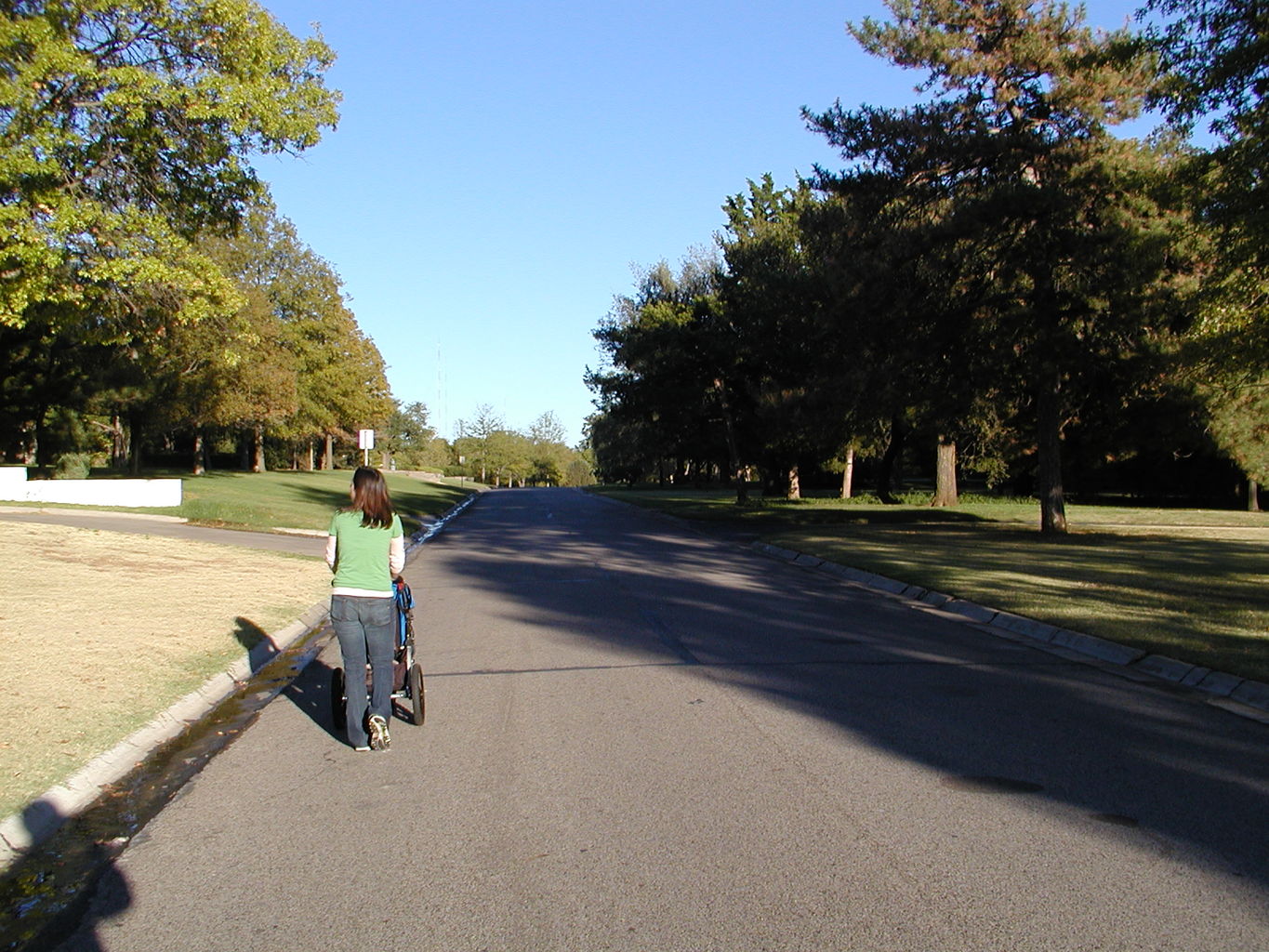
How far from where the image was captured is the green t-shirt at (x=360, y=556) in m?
7.18

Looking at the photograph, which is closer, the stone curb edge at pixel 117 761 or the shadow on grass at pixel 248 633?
the stone curb edge at pixel 117 761

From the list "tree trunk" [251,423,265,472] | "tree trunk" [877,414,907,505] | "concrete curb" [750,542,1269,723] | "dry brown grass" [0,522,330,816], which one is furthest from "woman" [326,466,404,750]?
"tree trunk" [251,423,265,472]

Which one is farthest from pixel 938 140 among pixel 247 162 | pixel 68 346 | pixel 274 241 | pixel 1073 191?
pixel 274 241

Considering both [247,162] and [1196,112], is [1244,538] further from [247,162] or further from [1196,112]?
[247,162]

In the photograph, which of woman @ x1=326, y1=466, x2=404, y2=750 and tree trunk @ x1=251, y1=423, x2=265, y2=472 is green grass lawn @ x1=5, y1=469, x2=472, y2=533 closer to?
tree trunk @ x1=251, y1=423, x2=265, y2=472

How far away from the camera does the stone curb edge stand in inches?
217

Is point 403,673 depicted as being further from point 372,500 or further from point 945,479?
point 945,479

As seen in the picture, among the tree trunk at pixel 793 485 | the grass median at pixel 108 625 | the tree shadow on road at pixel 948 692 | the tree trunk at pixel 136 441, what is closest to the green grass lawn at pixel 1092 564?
the tree shadow on road at pixel 948 692

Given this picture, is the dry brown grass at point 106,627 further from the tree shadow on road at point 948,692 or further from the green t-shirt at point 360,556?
the tree shadow on road at point 948,692

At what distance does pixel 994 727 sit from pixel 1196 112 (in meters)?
11.0

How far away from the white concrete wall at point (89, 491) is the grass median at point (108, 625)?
10.6 meters

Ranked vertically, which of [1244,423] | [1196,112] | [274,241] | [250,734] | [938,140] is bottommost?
[250,734]

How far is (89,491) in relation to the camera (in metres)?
29.9

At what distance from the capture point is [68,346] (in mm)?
32750
